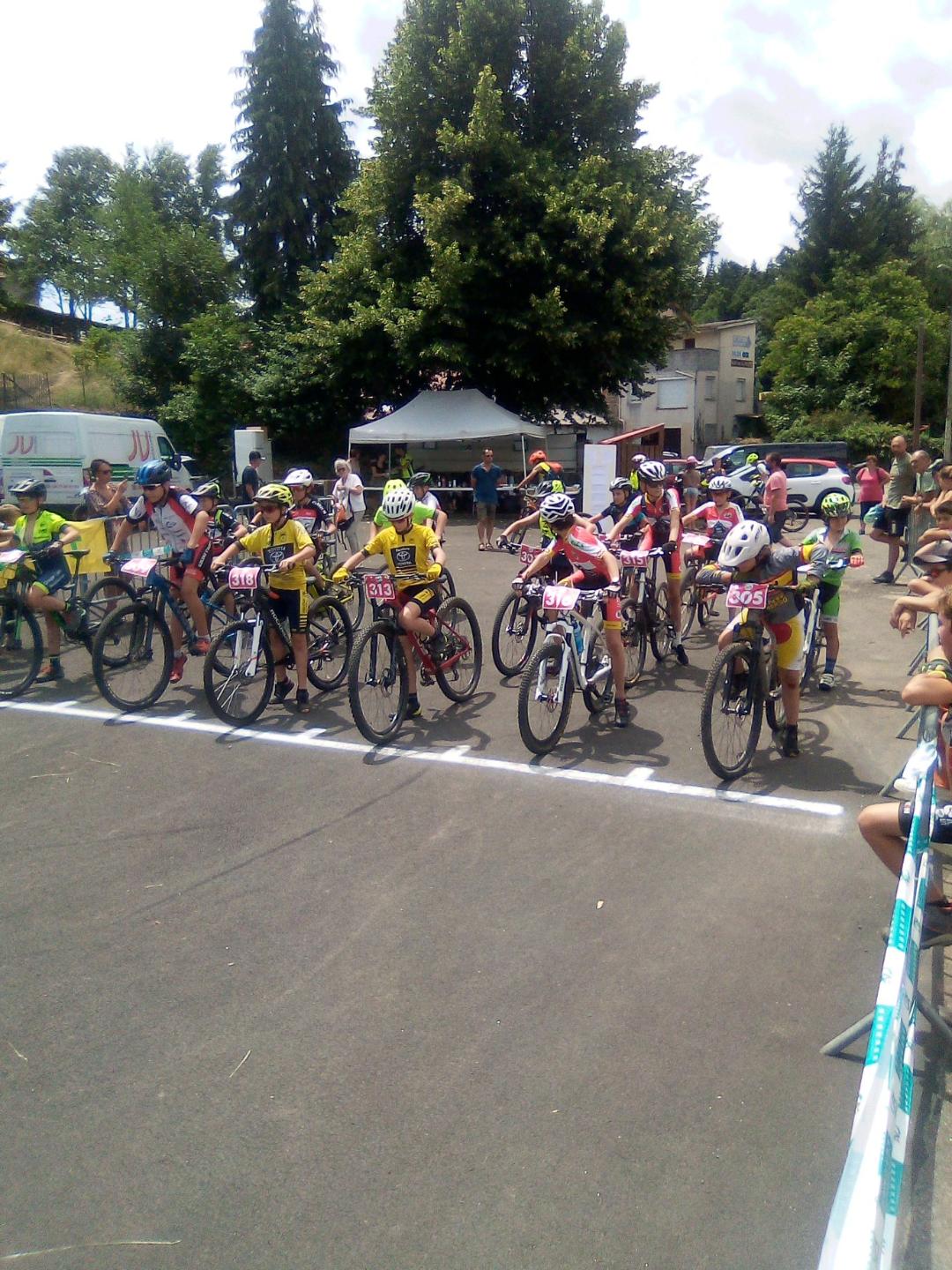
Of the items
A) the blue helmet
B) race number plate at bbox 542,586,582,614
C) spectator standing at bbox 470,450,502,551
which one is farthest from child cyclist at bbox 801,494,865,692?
spectator standing at bbox 470,450,502,551

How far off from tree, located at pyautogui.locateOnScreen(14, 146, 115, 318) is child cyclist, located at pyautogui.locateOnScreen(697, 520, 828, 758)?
54620 mm

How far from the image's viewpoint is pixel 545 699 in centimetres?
736

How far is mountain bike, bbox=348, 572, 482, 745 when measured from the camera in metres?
7.63

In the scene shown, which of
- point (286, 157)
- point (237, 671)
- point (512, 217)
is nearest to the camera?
point (237, 671)

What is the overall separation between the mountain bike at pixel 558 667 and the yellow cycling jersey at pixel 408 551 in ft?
2.76

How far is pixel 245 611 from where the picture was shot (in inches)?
336

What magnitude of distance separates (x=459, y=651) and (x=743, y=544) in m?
→ 2.73

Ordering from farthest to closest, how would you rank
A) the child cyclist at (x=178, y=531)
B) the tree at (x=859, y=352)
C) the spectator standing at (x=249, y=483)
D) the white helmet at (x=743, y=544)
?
1. the tree at (x=859, y=352)
2. the spectator standing at (x=249, y=483)
3. the child cyclist at (x=178, y=531)
4. the white helmet at (x=743, y=544)

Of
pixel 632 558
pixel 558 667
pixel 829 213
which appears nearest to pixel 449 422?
pixel 632 558

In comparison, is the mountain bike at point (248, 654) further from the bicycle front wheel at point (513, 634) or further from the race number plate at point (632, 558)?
the race number plate at point (632, 558)

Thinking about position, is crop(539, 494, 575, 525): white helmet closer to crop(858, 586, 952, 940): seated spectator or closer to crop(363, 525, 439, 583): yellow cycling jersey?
crop(363, 525, 439, 583): yellow cycling jersey

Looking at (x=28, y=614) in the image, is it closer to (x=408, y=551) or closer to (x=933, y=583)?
(x=408, y=551)

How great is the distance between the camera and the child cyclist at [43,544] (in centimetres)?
934

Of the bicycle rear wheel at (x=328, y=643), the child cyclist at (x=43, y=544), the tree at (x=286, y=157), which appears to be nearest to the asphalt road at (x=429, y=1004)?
the bicycle rear wheel at (x=328, y=643)
